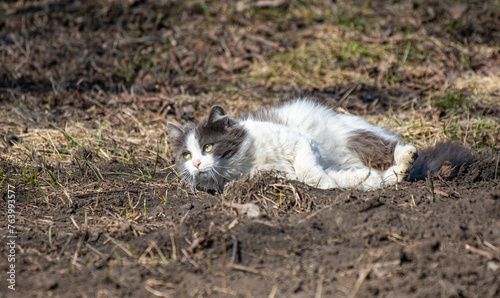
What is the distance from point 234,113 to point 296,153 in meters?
1.80

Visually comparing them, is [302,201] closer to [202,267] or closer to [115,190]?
[202,267]

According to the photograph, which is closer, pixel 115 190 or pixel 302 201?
pixel 302 201

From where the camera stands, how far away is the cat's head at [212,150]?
12.3ft

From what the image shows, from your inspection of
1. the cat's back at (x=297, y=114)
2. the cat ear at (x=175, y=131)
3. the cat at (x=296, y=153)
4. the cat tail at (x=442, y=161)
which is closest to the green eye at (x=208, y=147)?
the cat at (x=296, y=153)

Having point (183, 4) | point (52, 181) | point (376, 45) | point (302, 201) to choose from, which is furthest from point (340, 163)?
point (183, 4)

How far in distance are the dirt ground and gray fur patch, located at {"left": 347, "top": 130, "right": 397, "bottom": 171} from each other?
0.54 m

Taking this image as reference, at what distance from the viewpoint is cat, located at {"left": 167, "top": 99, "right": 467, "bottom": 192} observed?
12.0 ft

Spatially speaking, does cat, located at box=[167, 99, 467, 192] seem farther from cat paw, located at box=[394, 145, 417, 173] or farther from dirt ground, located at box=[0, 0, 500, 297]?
dirt ground, located at box=[0, 0, 500, 297]

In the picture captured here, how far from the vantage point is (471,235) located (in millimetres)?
2588

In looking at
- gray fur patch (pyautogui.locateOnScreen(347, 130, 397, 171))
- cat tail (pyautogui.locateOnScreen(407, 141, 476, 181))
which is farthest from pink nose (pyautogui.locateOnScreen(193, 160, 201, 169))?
cat tail (pyautogui.locateOnScreen(407, 141, 476, 181))

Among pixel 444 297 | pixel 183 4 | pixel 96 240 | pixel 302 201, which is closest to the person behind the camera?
pixel 444 297

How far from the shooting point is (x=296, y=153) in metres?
3.76

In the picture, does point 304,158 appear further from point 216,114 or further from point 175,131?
point 175,131

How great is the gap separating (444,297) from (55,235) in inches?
94.0
